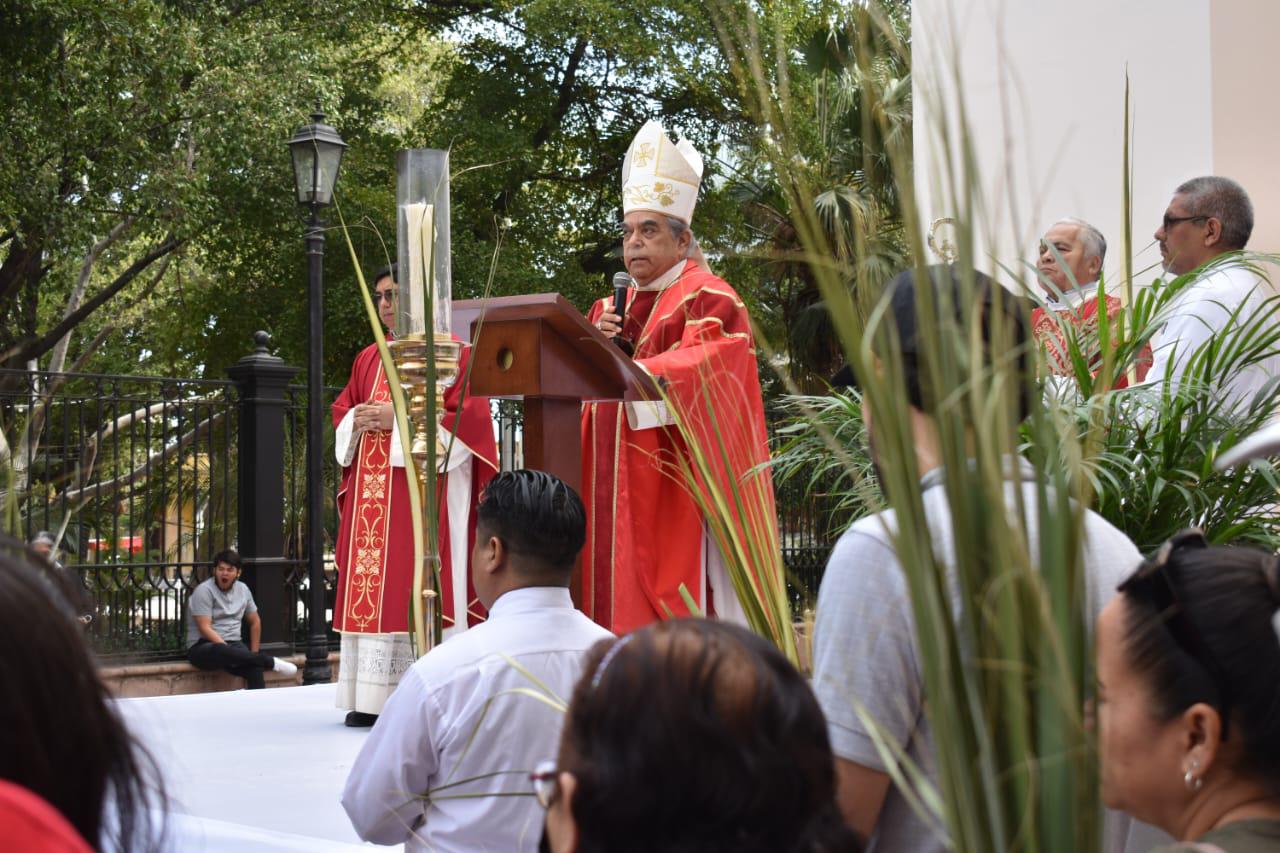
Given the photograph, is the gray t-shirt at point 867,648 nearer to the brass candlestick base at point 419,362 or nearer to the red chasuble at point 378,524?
the brass candlestick base at point 419,362

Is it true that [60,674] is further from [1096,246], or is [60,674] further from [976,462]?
[1096,246]

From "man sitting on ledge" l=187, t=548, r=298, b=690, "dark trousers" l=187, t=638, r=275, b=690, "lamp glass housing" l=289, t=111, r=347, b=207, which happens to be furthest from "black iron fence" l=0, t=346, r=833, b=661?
"lamp glass housing" l=289, t=111, r=347, b=207

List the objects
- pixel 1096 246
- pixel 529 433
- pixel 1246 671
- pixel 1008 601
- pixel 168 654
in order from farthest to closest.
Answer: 1. pixel 168 654
2. pixel 1096 246
3. pixel 529 433
4. pixel 1246 671
5. pixel 1008 601

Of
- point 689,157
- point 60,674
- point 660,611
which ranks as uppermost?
point 689,157

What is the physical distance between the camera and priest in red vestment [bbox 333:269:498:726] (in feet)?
18.4

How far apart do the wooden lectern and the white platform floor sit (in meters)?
1.00

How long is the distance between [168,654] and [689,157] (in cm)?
756

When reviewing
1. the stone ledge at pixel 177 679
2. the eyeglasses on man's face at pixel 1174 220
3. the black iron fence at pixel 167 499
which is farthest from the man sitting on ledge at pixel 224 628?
the eyeglasses on man's face at pixel 1174 220

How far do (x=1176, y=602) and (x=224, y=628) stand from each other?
9.77 m

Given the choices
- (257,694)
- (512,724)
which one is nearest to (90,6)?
(257,694)

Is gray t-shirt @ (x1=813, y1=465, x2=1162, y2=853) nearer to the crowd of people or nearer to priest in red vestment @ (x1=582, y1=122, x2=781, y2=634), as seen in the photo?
the crowd of people

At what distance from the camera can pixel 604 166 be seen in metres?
18.6

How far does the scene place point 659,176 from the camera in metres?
4.52

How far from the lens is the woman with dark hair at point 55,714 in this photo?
1.09 meters
